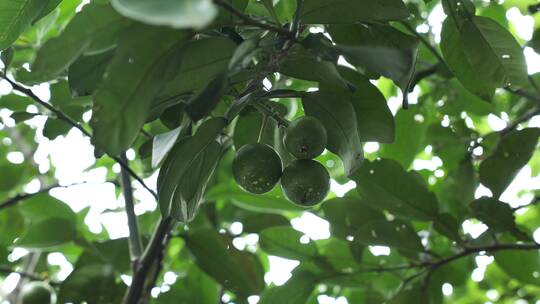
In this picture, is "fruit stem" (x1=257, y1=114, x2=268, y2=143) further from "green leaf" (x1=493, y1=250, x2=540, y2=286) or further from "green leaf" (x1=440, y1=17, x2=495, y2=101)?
"green leaf" (x1=493, y1=250, x2=540, y2=286)

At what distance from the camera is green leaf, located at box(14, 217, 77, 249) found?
6.03 feet

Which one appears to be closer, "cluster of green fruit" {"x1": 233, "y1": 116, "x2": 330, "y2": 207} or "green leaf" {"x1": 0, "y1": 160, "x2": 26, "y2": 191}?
"cluster of green fruit" {"x1": 233, "y1": 116, "x2": 330, "y2": 207}

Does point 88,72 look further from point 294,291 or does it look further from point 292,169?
point 294,291

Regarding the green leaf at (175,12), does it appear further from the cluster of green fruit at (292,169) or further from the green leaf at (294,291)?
the green leaf at (294,291)

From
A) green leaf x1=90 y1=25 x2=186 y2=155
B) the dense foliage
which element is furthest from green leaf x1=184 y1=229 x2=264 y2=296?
green leaf x1=90 y1=25 x2=186 y2=155

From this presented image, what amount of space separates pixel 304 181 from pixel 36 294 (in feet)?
3.23

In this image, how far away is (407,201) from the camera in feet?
5.20

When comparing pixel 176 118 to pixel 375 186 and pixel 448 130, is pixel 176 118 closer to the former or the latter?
pixel 375 186

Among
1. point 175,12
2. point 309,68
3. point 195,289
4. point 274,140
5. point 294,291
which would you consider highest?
point 175,12

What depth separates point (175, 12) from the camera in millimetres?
599

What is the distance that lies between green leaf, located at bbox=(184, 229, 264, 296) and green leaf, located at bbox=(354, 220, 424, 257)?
1.11ft

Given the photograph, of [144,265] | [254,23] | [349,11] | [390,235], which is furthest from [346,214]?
[254,23]

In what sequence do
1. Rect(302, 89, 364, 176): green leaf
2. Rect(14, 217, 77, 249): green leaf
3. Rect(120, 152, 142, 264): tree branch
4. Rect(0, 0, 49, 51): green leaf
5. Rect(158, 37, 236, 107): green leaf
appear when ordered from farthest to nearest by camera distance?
Rect(14, 217, 77, 249): green leaf, Rect(120, 152, 142, 264): tree branch, Rect(0, 0, 49, 51): green leaf, Rect(302, 89, 364, 176): green leaf, Rect(158, 37, 236, 107): green leaf

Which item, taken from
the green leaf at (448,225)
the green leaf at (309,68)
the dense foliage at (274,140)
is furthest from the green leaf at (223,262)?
the green leaf at (309,68)
